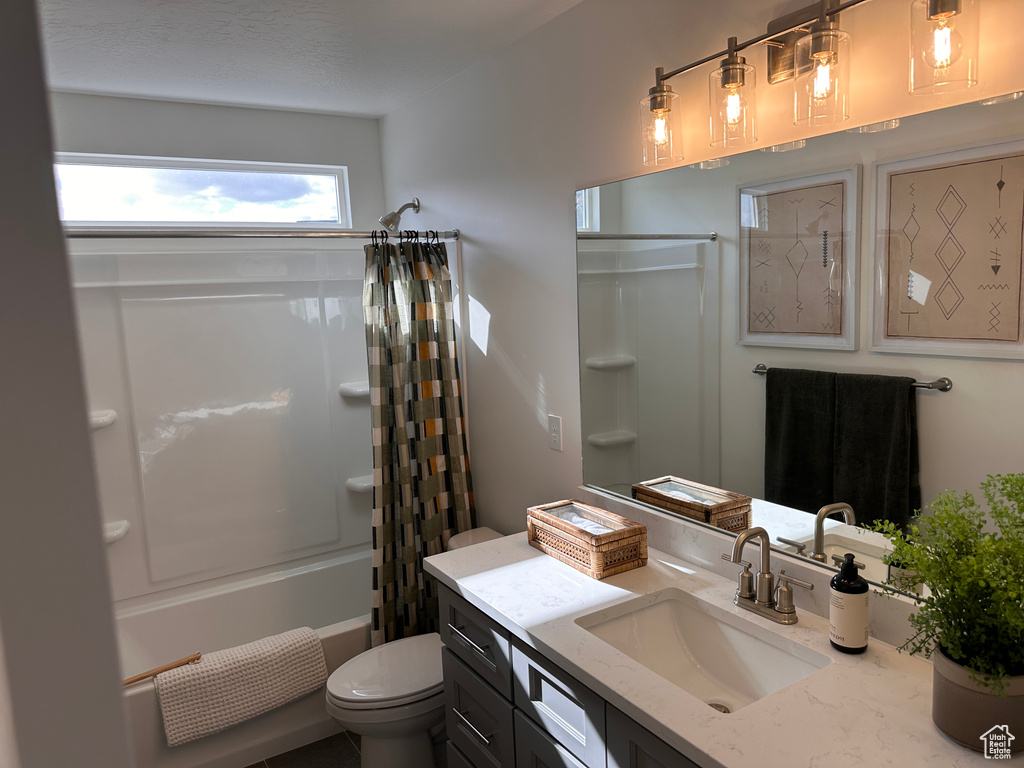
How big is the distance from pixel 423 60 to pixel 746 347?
5.52 ft

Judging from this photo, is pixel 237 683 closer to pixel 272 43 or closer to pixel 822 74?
pixel 272 43

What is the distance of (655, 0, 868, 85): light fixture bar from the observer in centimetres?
134

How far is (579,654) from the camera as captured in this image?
1.43 metres

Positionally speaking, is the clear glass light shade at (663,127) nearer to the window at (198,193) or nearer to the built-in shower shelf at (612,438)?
the built-in shower shelf at (612,438)

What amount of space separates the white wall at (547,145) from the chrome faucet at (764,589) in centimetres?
83

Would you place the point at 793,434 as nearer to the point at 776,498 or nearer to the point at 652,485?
the point at 776,498

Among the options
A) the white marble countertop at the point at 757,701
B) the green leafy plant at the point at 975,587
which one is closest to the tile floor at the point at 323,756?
the white marble countertop at the point at 757,701

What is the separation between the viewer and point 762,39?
1474 mm

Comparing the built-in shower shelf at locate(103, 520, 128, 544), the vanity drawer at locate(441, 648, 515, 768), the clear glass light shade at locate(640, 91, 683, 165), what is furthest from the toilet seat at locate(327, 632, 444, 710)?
the clear glass light shade at locate(640, 91, 683, 165)

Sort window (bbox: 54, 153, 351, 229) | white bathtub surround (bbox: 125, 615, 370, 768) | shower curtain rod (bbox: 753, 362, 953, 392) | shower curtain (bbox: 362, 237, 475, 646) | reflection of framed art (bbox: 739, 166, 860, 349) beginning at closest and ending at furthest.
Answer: shower curtain rod (bbox: 753, 362, 953, 392), reflection of framed art (bbox: 739, 166, 860, 349), white bathtub surround (bbox: 125, 615, 370, 768), shower curtain (bbox: 362, 237, 475, 646), window (bbox: 54, 153, 351, 229)

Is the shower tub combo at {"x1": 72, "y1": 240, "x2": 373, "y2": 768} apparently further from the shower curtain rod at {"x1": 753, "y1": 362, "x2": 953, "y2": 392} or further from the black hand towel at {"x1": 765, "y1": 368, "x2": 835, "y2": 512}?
the shower curtain rod at {"x1": 753, "y1": 362, "x2": 953, "y2": 392}

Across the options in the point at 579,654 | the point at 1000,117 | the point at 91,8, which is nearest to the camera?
the point at 1000,117

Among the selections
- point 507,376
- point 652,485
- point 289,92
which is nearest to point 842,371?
point 652,485

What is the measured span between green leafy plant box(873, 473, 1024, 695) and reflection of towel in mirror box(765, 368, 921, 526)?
283 millimetres
